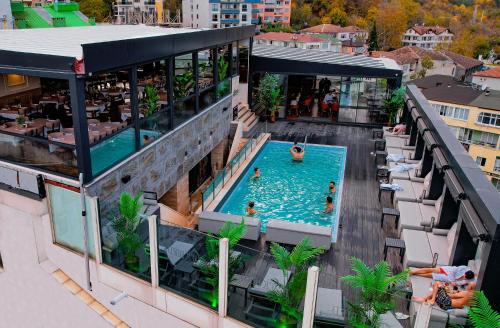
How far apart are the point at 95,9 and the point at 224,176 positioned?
99307mm

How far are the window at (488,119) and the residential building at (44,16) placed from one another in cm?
4616

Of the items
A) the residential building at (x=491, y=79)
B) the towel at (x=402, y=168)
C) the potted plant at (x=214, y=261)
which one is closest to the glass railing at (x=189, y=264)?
the potted plant at (x=214, y=261)

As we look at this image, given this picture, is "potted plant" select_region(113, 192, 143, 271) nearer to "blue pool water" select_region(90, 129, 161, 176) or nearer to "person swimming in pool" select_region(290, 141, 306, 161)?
"blue pool water" select_region(90, 129, 161, 176)

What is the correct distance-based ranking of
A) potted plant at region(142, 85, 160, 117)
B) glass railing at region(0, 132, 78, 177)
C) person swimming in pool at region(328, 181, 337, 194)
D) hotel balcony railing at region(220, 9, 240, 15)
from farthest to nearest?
hotel balcony railing at region(220, 9, 240, 15) → person swimming in pool at region(328, 181, 337, 194) → potted plant at region(142, 85, 160, 117) → glass railing at region(0, 132, 78, 177)

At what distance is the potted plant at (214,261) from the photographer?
312 inches

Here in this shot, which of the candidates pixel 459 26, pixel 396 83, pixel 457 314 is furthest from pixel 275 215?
pixel 459 26

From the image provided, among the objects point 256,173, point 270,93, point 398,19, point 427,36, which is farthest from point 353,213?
point 427,36

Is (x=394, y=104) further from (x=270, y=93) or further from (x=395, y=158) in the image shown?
(x=395, y=158)

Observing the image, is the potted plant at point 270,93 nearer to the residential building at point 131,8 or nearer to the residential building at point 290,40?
the residential building at point 290,40

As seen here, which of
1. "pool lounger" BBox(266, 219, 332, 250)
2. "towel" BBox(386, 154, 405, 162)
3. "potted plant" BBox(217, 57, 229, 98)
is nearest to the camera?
"pool lounger" BBox(266, 219, 332, 250)

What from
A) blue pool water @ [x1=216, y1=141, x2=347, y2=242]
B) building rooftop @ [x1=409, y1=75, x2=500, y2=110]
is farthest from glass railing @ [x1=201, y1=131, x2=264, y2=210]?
building rooftop @ [x1=409, y1=75, x2=500, y2=110]

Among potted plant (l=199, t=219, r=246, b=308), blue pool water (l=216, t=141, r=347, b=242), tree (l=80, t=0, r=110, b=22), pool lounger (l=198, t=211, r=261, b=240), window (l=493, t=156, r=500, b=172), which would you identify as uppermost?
tree (l=80, t=0, r=110, b=22)

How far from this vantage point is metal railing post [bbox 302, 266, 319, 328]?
20.8 ft

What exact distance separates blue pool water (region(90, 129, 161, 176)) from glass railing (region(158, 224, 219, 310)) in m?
2.24
